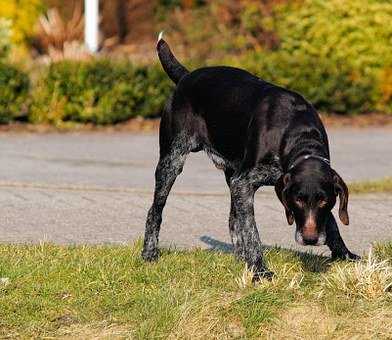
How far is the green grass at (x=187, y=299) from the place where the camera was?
7.23m

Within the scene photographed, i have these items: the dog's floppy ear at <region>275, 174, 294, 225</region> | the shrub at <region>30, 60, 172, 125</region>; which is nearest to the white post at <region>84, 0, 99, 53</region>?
the shrub at <region>30, 60, 172, 125</region>

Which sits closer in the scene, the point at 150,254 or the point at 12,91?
the point at 150,254

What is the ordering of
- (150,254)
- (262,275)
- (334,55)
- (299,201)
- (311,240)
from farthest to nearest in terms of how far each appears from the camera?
1. (334,55)
2. (150,254)
3. (262,275)
4. (299,201)
5. (311,240)

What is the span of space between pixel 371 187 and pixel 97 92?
6201mm

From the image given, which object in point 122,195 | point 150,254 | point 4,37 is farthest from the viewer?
point 4,37

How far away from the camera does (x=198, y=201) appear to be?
1221 cm

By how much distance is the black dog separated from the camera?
7.57m

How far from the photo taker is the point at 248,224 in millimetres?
8336

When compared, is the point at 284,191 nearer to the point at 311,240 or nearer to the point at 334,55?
the point at 311,240

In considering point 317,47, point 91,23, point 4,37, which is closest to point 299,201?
point 4,37

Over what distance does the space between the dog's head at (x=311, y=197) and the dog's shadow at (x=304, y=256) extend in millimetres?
1056

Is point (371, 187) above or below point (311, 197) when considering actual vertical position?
below

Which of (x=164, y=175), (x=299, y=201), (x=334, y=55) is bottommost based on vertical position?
(x=334, y=55)

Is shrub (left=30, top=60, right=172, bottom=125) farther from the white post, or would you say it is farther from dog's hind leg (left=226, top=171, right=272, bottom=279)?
dog's hind leg (left=226, top=171, right=272, bottom=279)
